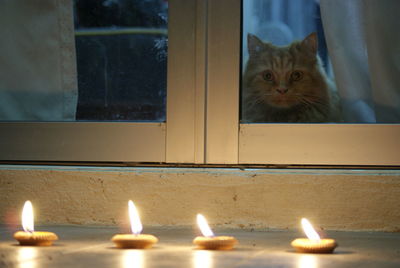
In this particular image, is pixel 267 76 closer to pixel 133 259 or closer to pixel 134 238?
pixel 134 238

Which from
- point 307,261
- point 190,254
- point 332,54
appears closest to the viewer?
point 307,261

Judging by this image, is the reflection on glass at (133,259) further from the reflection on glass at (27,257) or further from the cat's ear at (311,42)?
the cat's ear at (311,42)

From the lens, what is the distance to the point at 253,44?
260 cm

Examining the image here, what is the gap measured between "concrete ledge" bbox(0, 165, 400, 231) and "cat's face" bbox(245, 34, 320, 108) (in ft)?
1.52

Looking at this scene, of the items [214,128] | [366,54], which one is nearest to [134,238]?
[214,128]

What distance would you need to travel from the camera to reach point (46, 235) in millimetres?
1727

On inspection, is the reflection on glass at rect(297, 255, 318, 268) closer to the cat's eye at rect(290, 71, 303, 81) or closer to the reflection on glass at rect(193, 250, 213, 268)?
the reflection on glass at rect(193, 250, 213, 268)

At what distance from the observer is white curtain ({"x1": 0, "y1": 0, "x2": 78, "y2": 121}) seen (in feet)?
8.69

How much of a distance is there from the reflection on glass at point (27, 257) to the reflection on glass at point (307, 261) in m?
0.58

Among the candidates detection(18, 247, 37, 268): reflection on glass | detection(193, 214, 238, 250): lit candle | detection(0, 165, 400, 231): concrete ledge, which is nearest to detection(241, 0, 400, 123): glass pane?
detection(0, 165, 400, 231): concrete ledge

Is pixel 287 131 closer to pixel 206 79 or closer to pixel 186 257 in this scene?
pixel 206 79

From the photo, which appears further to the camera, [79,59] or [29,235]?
[79,59]

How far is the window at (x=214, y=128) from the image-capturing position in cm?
240

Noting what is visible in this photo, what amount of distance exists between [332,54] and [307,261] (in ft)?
3.78
